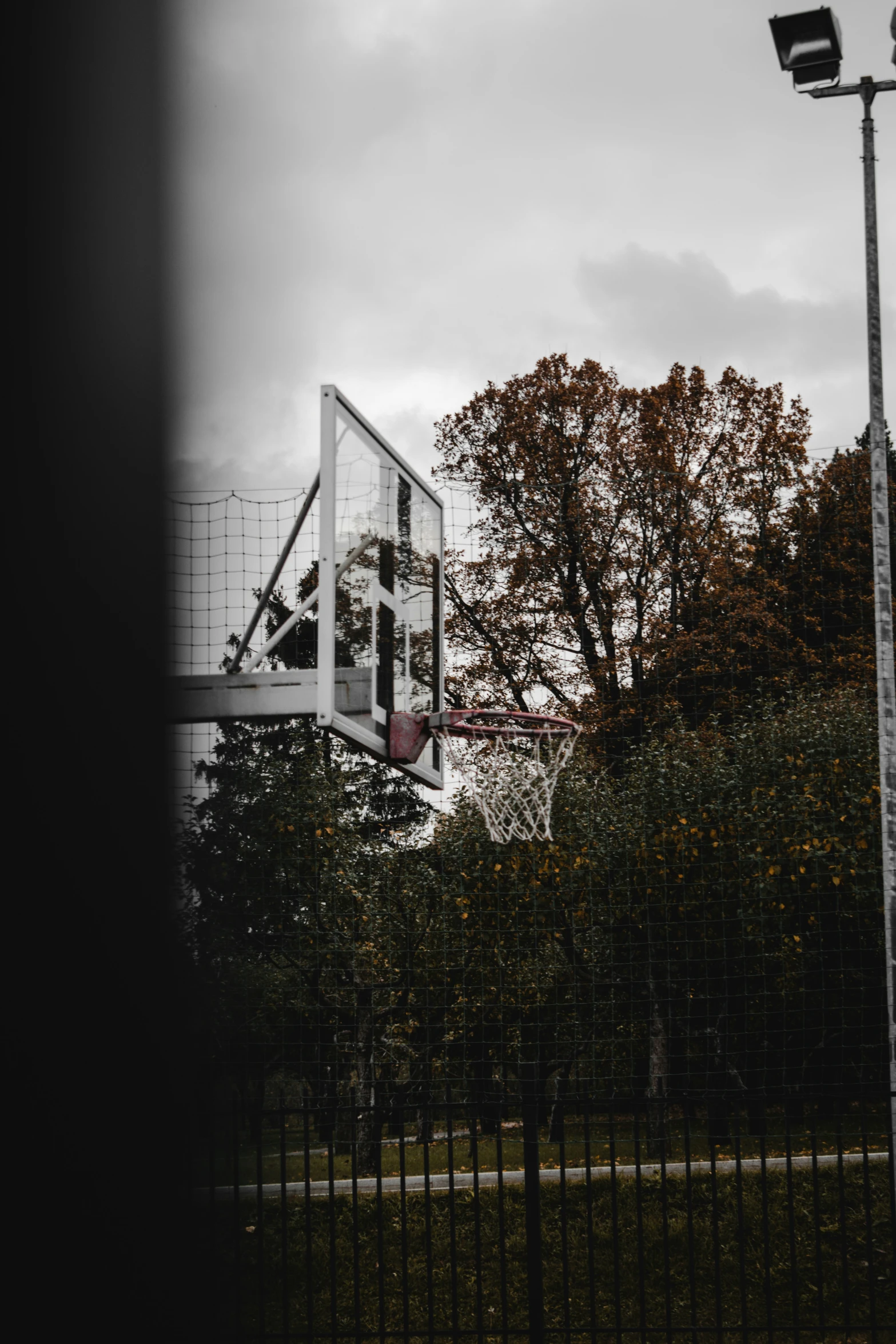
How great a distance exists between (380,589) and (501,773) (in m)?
2.21

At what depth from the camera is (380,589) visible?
4973 mm

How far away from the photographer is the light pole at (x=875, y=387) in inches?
239

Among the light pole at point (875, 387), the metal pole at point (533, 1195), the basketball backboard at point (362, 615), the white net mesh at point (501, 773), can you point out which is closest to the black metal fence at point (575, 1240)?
the metal pole at point (533, 1195)

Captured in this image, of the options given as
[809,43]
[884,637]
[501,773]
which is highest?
[809,43]

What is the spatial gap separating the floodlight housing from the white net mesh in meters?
3.86

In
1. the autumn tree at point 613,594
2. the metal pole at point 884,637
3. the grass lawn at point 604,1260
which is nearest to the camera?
the grass lawn at point 604,1260

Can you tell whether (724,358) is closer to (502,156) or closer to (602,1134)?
(502,156)

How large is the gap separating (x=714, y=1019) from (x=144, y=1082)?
1013 cm

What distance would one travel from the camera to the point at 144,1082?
791 mm

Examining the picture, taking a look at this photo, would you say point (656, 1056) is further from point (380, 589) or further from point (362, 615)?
point (362, 615)

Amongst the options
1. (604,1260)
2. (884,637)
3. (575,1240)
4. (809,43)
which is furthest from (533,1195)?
(809,43)

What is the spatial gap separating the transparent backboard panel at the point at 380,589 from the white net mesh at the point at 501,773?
19cm

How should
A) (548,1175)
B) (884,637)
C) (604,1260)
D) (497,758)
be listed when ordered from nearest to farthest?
(884,637)
(604,1260)
(497,758)
(548,1175)

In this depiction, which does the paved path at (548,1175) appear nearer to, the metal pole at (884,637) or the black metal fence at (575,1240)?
the black metal fence at (575,1240)
